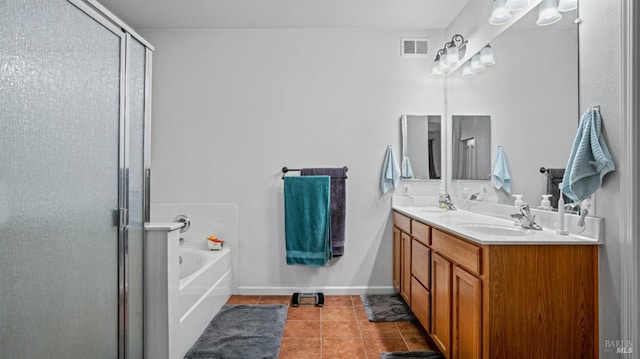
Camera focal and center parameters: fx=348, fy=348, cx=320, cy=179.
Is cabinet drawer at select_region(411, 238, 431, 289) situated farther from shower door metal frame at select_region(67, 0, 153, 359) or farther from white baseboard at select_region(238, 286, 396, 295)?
shower door metal frame at select_region(67, 0, 153, 359)

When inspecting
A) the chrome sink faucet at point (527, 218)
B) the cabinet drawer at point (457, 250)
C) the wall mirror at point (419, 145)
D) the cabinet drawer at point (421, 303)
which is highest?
the wall mirror at point (419, 145)

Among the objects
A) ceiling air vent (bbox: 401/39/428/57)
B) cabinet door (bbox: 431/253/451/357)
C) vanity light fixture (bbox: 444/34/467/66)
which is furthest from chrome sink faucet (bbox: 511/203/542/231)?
ceiling air vent (bbox: 401/39/428/57)

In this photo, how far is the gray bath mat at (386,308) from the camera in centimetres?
263

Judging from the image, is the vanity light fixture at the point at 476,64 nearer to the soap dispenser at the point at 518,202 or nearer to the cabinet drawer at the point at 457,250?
the soap dispenser at the point at 518,202

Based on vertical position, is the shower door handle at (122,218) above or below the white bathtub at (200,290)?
above

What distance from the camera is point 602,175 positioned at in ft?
4.65

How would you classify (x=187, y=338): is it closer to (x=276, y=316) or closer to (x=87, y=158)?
(x=276, y=316)

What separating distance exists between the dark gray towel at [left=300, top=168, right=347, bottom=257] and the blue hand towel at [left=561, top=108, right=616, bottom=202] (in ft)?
5.88

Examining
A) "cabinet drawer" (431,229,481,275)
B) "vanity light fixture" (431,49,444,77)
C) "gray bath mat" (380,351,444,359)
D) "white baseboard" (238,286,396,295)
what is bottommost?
"gray bath mat" (380,351,444,359)

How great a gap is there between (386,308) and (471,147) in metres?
1.44

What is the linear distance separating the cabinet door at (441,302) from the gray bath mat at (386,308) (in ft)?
1.88

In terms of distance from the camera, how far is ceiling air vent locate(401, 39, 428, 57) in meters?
3.19

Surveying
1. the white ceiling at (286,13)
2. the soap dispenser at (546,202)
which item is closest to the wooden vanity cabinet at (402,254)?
the soap dispenser at (546,202)

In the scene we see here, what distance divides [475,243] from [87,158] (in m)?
1.65
